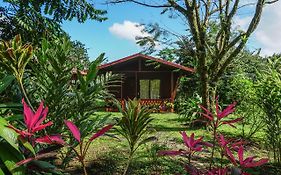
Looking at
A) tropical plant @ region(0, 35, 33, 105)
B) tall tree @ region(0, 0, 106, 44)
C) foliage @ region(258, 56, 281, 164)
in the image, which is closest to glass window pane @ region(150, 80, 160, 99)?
tall tree @ region(0, 0, 106, 44)

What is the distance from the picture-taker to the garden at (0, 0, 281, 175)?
1671mm

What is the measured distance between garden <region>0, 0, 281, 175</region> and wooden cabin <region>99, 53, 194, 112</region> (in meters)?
7.81

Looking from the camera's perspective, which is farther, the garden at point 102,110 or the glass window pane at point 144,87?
the glass window pane at point 144,87

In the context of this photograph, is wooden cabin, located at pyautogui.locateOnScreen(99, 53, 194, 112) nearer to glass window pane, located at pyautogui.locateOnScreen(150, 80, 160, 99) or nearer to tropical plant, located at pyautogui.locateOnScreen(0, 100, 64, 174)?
glass window pane, located at pyautogui.locateOnScreen(150, 80, 160, 99)

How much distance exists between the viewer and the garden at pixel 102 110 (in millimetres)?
1671

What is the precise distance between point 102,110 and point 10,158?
2.24 meters

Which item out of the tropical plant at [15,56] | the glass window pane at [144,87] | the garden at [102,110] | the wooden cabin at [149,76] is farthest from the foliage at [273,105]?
the glass window pane at [144,87]

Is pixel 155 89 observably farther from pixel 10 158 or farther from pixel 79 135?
pixel 79 135

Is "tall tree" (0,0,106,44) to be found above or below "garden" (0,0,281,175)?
above

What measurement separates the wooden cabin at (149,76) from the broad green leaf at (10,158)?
18.1m

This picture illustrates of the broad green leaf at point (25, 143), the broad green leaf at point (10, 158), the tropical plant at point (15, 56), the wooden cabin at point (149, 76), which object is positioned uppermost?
the wooden cabin at point (149, 76)

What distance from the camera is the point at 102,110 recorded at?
381 cm

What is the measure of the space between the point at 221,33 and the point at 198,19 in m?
1.07

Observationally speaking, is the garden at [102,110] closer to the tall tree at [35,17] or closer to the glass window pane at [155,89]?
the tall tree at [35,17]
